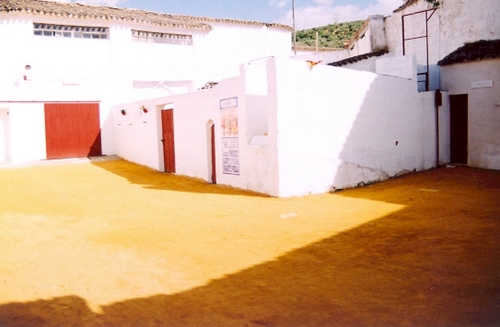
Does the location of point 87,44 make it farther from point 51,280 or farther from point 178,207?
point 51,280

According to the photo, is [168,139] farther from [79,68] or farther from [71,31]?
[71,31]

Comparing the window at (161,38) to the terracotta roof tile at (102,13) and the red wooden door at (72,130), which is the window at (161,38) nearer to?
the terracotta roof tile at (102,13)

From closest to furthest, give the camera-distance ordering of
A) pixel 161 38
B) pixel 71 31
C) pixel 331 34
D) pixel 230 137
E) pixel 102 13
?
pixel 230 137 → pixel 71 31 → pixel 102 13 → pixel 161 38 → pixel 331 34

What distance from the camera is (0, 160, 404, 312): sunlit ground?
17.7 ft

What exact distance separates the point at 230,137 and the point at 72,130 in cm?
1158

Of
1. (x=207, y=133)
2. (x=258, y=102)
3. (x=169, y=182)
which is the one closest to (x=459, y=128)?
(x=258, y=102)

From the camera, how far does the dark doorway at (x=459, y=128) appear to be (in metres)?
15.1

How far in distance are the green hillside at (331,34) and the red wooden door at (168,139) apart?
3135cm

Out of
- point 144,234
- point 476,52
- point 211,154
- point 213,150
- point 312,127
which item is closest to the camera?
point 144,234

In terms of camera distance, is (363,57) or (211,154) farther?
(363,57)

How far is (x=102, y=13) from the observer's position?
76.1 ft

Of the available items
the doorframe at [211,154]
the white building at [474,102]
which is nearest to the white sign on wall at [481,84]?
the white building at [474,102]

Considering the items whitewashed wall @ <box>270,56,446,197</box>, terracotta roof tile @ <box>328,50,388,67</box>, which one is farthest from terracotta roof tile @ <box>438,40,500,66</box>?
terracotta roof tile @ <box>328,50,388,67</box>

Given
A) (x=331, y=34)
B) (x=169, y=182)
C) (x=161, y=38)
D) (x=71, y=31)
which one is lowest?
(x=169, y=182)
